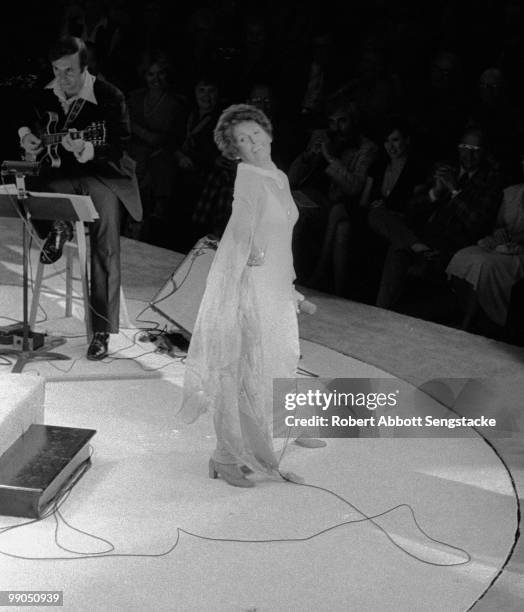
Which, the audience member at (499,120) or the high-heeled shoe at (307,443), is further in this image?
the audience member at (499,120)

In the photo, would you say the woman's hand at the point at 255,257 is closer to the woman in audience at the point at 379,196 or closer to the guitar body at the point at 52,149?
the guitar body at the point at 52,149

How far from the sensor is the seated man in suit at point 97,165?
500 centimetres

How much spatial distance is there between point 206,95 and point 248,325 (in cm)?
400

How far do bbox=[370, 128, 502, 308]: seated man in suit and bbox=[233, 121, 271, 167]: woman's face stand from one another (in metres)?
2.62

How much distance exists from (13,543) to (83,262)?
2183 millimetres

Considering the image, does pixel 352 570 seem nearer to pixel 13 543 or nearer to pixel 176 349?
pixel 13 543

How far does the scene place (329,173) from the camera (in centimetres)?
651

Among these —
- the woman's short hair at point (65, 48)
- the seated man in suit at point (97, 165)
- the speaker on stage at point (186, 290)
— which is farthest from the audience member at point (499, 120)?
the woman's short hair at point (65, 48)

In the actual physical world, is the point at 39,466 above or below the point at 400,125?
below

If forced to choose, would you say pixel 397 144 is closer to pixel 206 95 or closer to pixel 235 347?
pixel 206 95

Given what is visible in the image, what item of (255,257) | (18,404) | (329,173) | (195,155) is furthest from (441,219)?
(18,404)

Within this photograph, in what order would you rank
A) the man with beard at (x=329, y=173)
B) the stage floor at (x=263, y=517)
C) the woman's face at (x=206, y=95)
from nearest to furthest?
1. the stage floor at (x=263, y=517)
2. the man with beard at (x=329, y=173)
3. the woman's face at (x=206, y=95)

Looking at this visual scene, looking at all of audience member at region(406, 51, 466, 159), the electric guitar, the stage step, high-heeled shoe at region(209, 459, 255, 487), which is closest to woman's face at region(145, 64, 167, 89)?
audience member at region(406, 51, 466, 159)

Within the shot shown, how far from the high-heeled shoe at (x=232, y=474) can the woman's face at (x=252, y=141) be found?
3.52 ft
